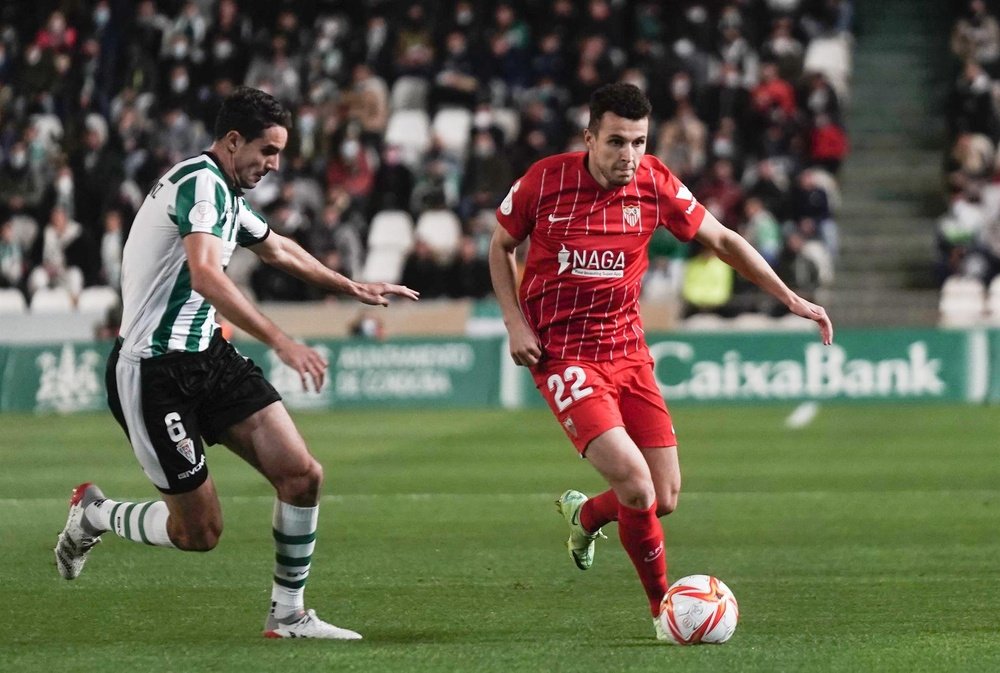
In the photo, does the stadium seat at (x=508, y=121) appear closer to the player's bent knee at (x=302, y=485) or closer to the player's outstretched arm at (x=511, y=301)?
the player's outstretched arm at (x=511, y=301)

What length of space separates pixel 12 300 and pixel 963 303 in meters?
13.3

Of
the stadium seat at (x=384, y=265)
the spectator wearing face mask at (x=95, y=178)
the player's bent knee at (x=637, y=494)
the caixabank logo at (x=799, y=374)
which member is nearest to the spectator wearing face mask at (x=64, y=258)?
the spectator wearing face mask at (x=95, y=178)

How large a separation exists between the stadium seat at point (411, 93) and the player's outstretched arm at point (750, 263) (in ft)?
62.1

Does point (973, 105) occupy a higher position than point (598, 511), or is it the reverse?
point (973, 105)

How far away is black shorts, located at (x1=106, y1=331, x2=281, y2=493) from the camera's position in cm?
733

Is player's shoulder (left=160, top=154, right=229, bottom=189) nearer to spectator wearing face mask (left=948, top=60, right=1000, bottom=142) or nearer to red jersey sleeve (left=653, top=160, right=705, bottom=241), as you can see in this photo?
red jersey sleeve (left=653, top=160, right=705, bottom=241)

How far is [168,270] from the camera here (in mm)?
7285

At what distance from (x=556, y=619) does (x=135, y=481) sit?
7.31m

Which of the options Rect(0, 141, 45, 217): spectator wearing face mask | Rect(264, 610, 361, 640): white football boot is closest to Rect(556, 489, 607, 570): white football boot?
Rect(264, 610, 361, 640): white football boot

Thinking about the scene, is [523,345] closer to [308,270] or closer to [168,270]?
[308,270]

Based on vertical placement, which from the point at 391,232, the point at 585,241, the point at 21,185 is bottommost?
the point at 585,241

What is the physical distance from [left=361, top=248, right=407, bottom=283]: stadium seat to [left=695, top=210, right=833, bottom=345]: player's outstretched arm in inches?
643

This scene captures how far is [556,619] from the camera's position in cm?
778

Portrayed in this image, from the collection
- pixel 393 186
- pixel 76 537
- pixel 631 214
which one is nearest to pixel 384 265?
pixel 393 186
